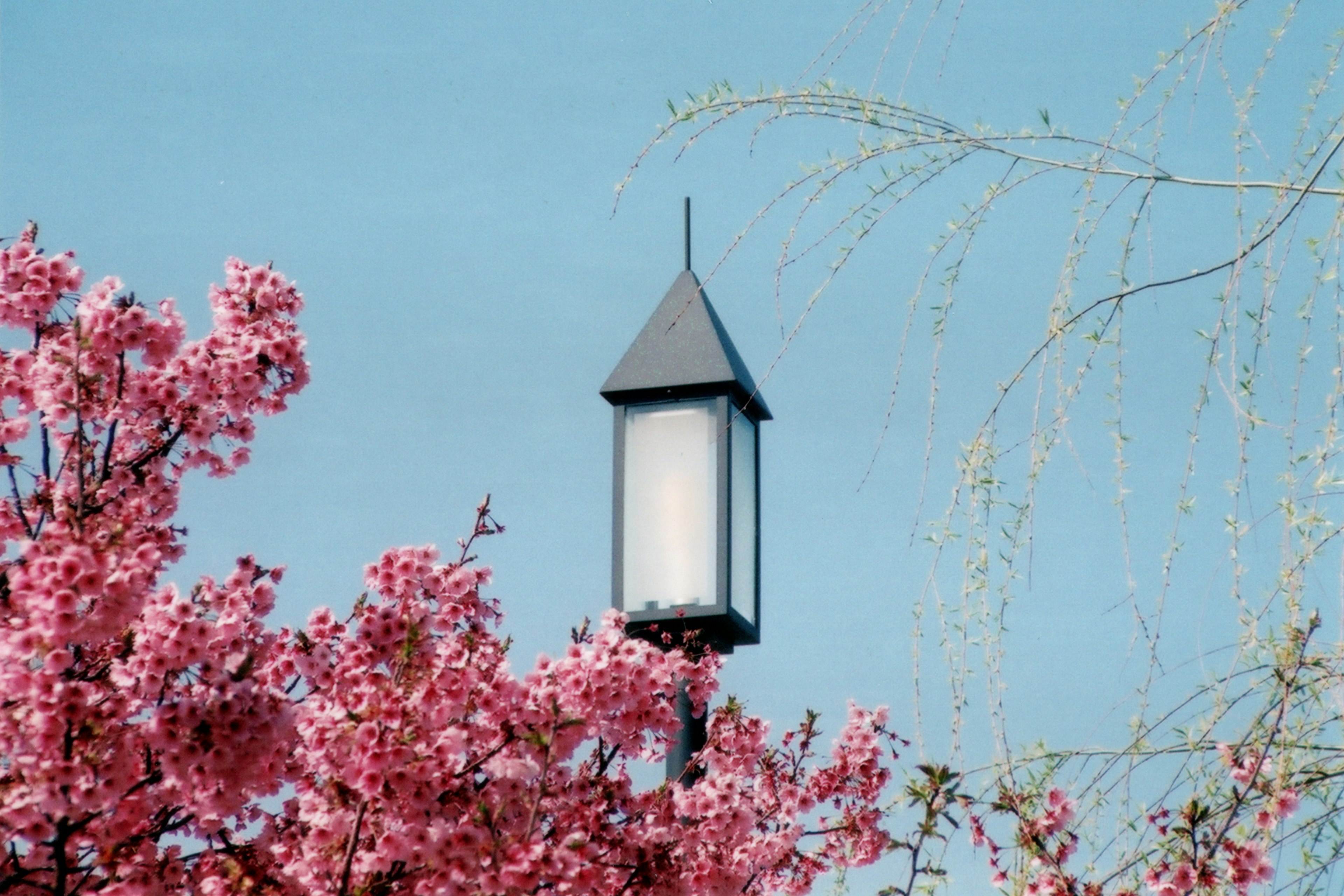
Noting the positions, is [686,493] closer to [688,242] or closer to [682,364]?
[682,364]

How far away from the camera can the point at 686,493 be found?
15.0 ft

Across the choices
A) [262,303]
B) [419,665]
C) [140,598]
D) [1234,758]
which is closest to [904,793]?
[1234,758]

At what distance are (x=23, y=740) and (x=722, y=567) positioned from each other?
1935 mm

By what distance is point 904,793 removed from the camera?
10.9ft

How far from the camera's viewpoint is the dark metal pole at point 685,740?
4.29 meters

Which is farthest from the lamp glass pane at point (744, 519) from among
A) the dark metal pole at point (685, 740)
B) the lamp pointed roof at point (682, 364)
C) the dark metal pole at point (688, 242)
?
the dark metal pole at point (688, 242)

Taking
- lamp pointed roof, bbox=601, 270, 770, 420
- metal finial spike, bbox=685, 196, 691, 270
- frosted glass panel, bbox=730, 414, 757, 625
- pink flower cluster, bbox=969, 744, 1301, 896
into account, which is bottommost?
pink flower cluster, bbox=969, 744, 1301, 896

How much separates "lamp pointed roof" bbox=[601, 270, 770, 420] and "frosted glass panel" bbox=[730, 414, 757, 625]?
107 mm

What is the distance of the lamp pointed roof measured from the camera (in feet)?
15.1

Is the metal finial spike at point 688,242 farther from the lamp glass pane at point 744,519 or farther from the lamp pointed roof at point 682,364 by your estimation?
the lamp glass pane at point 744,519

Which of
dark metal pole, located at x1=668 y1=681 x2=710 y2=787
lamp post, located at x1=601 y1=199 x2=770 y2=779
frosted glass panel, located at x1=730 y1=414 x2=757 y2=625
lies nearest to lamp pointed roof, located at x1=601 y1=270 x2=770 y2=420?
lamp post, located at x1=601 y1=199 x2=770 y2=779

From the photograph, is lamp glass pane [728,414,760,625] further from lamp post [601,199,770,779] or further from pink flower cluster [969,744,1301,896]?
pink flower cluster [969,744,1301,896]

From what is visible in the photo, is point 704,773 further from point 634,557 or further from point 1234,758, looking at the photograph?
point 1234,758

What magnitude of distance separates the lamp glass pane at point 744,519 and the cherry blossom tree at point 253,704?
Answer: 21cm
